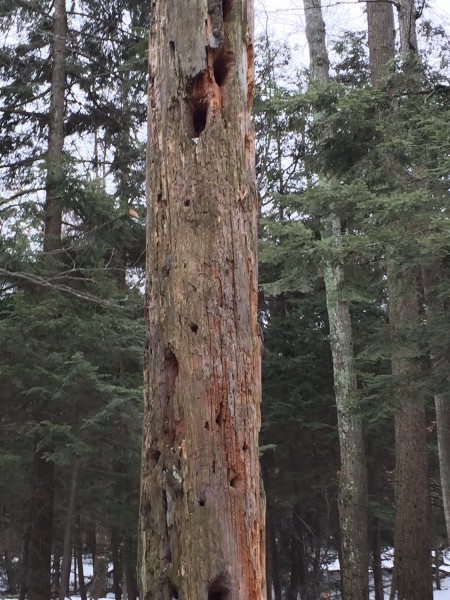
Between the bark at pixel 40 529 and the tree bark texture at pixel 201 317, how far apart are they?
7816 mm

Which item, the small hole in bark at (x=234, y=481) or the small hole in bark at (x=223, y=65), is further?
the small hole in bark at (x=223, y=65)

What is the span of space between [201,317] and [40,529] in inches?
352

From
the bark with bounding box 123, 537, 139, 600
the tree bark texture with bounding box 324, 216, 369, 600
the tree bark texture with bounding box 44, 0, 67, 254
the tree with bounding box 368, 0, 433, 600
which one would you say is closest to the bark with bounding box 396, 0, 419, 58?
the tree with bounding box 368, 0, 433, 600

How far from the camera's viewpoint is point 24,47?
13086 millimetres

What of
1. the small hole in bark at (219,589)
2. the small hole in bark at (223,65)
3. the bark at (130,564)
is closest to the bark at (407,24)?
the small hole in bark at (223,65)

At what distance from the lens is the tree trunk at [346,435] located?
35.8 ft

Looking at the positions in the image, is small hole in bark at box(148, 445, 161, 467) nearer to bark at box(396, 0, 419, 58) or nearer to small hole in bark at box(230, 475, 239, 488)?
small hole in bark at box(230, 475, 239, 488)

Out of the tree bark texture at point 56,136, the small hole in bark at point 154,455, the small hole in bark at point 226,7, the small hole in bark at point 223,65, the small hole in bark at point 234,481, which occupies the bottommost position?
the small hole in bark at point 234,481

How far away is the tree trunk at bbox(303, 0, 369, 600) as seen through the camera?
1090 centimetres

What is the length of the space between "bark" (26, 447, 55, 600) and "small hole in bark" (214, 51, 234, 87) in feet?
26.6

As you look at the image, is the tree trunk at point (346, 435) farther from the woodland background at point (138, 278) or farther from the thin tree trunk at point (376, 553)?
the thin tree trunk at point (376, 553)

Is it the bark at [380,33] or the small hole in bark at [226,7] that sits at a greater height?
the bark at [380,33]

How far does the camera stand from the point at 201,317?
9.90 feet

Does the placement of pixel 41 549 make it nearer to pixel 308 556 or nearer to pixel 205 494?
pixel 308 556
